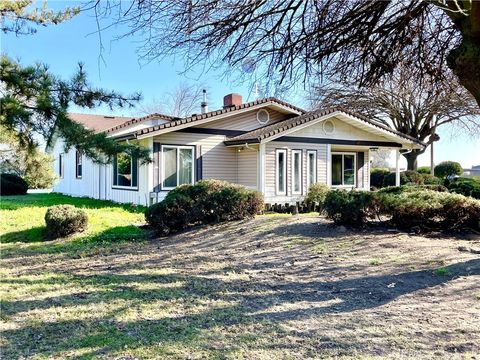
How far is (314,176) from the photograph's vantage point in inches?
721

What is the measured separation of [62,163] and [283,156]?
14470 mm

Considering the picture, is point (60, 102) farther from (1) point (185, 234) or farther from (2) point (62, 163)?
(2) point (62, 163)

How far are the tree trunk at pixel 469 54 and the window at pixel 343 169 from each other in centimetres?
1548

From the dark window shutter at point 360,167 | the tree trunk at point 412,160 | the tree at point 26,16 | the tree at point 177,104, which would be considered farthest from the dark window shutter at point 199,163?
the tree at point 177,104

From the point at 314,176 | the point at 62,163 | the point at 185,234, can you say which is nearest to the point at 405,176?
the point at 314,176

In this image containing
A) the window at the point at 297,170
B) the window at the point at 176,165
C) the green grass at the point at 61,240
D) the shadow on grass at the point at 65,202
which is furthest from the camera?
the window at the point at 297,170

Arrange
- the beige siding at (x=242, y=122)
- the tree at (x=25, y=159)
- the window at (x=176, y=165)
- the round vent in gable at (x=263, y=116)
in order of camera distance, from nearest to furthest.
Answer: the tree at (x=25, y=159), the window at (x=176, y=165), the beige siding at (x=242, y=122), the round vent in gable at (x=263, y=116)

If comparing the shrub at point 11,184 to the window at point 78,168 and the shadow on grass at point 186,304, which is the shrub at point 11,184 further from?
the shadow on grass at point 186,304

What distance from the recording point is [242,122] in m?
Answer: 18.3

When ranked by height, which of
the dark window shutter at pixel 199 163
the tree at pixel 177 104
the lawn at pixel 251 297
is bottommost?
the lawn at pixel 251 297

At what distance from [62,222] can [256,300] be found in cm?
698

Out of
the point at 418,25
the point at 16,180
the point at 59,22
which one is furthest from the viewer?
the point at 16,180

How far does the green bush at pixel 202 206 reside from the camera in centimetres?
1009

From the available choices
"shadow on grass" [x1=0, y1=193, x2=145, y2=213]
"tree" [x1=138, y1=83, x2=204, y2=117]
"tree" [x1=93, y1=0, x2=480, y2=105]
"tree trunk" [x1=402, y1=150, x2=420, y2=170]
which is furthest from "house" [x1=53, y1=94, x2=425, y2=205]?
"tree" [x1=138, y1=83, x2=204, y2=117]
